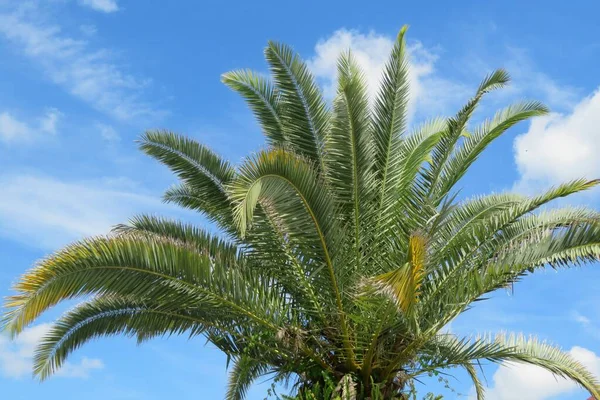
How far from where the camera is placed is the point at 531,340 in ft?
37.4

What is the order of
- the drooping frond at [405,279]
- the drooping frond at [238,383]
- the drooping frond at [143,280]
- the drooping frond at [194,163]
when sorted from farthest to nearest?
the drooping frond at [238,383], the drooping frond at [194,163], the drooping frond at [143,280], the drooping frond at [405,279]

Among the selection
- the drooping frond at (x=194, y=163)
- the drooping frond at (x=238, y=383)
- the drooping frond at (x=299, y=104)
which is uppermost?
the drooping frond at (x=299, y=104)

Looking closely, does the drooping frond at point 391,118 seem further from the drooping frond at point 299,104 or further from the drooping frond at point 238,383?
the drooping frond at point 238,383

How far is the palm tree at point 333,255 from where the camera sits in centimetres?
957

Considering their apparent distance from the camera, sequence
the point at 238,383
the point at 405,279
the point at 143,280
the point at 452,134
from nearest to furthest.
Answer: the point at 405,279
the point at 143,280
the point at 452,134
the point at 238,383

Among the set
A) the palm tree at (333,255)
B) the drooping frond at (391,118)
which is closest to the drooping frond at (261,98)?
the palm tree at (333,255)

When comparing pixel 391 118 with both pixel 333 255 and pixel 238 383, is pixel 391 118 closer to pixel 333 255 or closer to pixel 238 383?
pixel 333 255

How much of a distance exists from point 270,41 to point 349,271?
4.15 meters

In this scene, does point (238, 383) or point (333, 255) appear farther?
point (238, 383)

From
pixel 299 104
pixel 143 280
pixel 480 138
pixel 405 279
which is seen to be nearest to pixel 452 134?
pixel 480 138

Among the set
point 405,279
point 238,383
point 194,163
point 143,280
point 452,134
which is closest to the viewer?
point 405,279

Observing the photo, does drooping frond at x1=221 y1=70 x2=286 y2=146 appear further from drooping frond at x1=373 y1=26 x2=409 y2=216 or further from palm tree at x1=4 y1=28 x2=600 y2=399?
drooping frond at x1=373 y1=26 x2=409 y2=216

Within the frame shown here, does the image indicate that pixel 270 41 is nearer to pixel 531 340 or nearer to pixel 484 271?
pixel 484 271

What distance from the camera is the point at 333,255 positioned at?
33.8 feet
